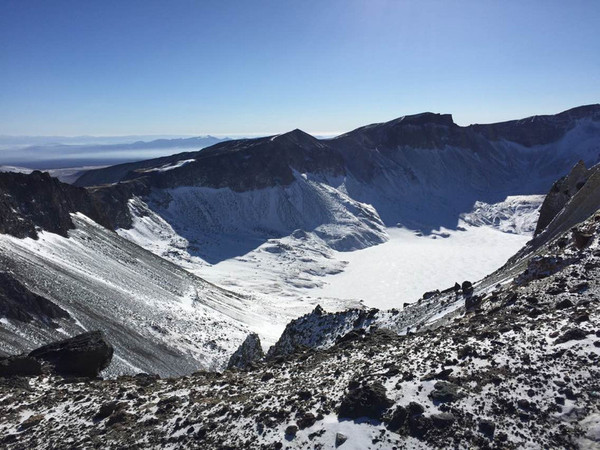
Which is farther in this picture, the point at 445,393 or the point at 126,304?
the point at 126,304

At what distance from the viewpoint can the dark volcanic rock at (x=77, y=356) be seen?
19.2 metres

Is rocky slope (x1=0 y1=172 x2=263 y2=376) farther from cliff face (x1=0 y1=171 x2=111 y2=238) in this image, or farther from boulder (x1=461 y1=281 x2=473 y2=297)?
boulder (x1=461 y1=281 x2=473 y2=297)

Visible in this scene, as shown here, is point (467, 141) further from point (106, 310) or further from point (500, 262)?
point (106, 310)

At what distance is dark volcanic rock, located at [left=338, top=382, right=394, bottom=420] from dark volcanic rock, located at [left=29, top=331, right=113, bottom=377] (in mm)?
12829

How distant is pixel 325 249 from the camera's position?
108 metres

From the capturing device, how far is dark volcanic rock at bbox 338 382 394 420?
1077cm

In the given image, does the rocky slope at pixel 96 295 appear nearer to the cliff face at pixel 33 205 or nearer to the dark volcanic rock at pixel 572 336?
the cliff face at pixel 33 205

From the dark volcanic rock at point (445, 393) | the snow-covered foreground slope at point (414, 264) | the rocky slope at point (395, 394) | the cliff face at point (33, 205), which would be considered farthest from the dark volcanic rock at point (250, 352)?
the snow-covered foreground slope at point (414, 264)

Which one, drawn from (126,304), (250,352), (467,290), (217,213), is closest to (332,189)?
(217,213)

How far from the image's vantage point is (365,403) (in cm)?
1088

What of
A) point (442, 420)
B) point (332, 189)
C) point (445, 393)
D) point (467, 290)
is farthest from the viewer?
point (332, 189)

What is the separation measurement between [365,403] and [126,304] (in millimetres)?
39223

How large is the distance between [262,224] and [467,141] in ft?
356

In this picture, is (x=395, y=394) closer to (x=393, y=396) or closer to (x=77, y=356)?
(x=393, y=396)
